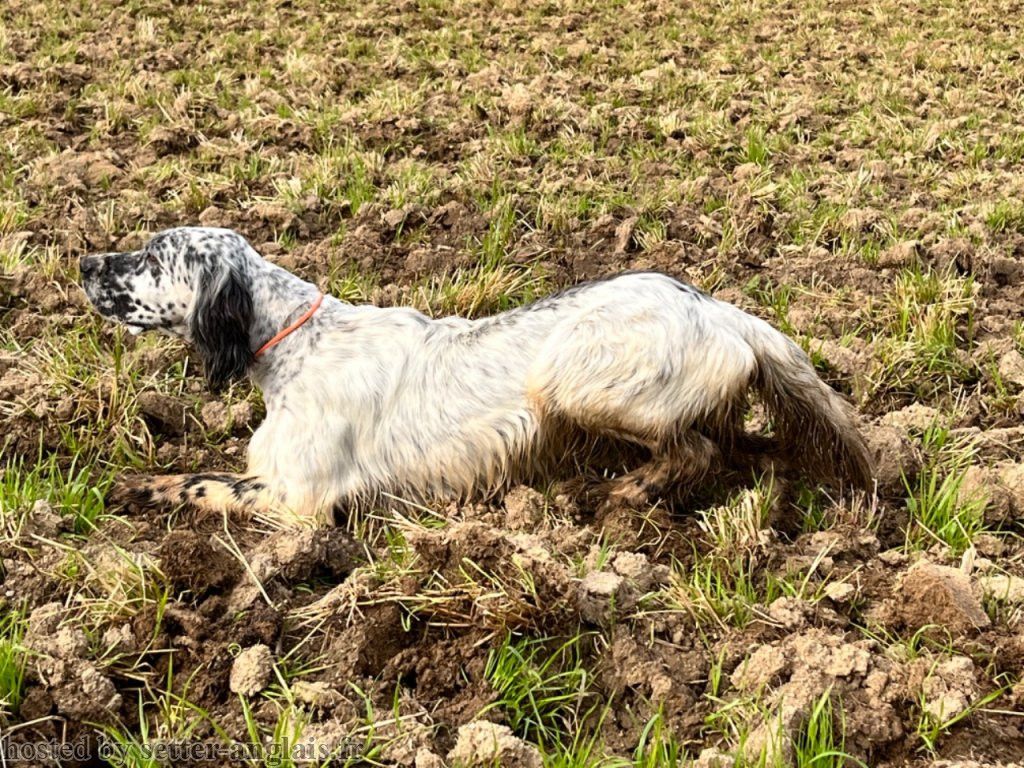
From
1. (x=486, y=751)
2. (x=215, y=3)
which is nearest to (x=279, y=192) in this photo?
(x=486, y=751)

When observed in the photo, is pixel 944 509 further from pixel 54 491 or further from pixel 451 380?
pixel 54 491

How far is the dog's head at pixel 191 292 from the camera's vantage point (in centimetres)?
379

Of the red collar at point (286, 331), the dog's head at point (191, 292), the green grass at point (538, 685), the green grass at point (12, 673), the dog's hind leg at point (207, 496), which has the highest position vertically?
the dog's head at point (191, 292)

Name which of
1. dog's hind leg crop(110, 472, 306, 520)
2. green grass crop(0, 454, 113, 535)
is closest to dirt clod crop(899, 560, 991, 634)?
dog's hind leg crop(110, 472, 306, 520)

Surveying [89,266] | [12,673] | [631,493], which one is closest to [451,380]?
[631,493]

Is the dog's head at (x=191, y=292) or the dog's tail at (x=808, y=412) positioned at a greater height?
the dog's head at (x=191, y=292)

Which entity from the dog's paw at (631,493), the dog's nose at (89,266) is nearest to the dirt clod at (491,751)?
the dog's paw at (631,493)

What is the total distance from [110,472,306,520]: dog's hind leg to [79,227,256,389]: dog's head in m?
0.46

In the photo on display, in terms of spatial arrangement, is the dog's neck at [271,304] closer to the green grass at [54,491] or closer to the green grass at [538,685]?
the green grass at [54,491]

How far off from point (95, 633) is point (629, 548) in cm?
176

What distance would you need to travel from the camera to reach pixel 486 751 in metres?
2.38

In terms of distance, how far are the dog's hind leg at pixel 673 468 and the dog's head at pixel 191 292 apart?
166 centimetres

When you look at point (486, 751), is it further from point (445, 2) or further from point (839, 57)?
point (445, 2)

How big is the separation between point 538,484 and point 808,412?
3.54 ft
